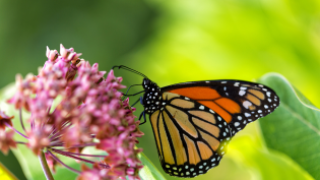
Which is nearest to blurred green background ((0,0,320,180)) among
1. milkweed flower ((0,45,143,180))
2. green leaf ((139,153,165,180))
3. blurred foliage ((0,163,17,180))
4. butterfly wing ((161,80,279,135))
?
butterfly wing ((161,80,279,135))

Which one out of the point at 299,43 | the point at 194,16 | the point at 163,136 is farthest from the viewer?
the point at 194,16

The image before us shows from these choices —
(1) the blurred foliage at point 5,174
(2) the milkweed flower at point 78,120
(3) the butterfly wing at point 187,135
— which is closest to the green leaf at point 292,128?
(3) the butterfly wing at point 187,135

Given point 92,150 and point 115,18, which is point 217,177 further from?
point 115,18

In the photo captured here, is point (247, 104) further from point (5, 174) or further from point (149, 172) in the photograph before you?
point (5, 174)

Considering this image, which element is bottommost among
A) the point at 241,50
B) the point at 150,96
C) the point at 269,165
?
the point at 269,165

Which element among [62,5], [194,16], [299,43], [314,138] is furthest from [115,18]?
[314,138]

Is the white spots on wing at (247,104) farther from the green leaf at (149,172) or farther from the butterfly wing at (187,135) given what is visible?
the green leaf at (149,172)

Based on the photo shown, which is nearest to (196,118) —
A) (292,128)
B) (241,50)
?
(292,128)
